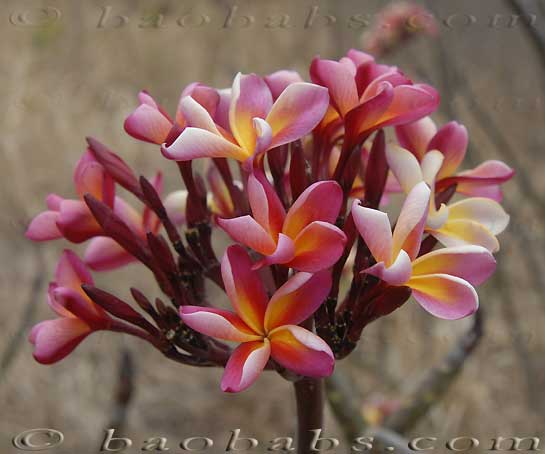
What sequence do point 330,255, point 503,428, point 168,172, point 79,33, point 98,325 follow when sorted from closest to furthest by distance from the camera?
point 330,255 → point 98,325 → point 503,428 → point 168,172 → point 79,33

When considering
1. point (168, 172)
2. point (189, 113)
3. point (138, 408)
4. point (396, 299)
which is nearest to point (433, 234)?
point (396, 299)

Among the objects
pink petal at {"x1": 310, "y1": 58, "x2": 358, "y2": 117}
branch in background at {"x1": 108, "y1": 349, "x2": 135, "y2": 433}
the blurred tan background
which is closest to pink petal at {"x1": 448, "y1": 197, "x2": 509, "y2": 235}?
pink petal at {"x1": 310, "y1": 58, "x2": 358, "y2": 117}

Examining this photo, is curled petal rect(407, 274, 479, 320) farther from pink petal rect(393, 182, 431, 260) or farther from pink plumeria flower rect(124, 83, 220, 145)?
pink plumeria flower rect(124, 83, 220, 145)

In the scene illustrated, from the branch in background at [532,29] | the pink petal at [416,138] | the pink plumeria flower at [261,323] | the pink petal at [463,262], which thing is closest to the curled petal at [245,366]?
the pink plumeria flower at [261,323]

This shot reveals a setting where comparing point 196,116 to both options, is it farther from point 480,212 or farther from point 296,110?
point 480,212

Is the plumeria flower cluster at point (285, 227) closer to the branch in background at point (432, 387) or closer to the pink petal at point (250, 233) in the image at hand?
the pink petal at point (250, 233)

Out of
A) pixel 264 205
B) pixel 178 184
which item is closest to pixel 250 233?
pixel 264 205

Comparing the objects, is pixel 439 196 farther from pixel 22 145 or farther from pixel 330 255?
pixel 22 145
